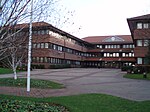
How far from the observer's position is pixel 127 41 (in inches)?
3130

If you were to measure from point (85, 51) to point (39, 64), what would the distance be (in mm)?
31541

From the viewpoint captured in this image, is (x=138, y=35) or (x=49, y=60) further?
(x=49, y=60)

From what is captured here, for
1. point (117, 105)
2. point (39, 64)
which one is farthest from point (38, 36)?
point (39, 64)

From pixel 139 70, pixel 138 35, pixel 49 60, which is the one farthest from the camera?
pixel 49 60

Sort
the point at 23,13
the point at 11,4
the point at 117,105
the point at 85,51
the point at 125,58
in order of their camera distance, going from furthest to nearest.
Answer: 1. the point at 85,51
2. the point at 125,58
3. the point at 117,105
4. the point at 23,13
5. the point at 11,4

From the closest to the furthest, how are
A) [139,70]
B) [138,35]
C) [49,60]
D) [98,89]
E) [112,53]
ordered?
[98,89], [139,70], [138,35], [49,60], [112,53]

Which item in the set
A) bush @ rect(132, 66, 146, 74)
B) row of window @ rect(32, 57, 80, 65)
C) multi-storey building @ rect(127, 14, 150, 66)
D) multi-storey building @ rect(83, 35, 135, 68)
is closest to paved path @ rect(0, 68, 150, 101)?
bush @ rect(132, 66, 146, 74)

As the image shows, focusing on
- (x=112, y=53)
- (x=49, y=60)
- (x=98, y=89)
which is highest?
(x=112, y=53)

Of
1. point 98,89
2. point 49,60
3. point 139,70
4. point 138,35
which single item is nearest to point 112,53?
point 49,60

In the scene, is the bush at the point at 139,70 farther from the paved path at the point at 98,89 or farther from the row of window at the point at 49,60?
the row of window at the point at 49,60

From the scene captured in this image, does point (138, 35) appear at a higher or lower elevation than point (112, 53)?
higher

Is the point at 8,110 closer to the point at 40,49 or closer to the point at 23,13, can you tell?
the point at 23,13

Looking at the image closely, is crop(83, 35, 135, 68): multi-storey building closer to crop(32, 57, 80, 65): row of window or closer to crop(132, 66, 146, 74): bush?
crop(32, 57, 80, 65): row of window

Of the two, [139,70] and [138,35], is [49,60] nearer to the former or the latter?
[138,35]
